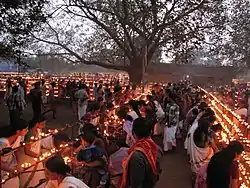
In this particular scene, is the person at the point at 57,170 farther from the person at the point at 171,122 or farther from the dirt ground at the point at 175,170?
the person at the point at 171,122

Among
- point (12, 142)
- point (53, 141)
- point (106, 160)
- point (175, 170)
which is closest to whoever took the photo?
point (106, 160)

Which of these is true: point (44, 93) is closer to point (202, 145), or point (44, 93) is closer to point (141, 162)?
point (202, 145)

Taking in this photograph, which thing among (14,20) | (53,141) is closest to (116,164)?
(53,141)

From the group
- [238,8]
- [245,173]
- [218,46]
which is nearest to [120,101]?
[245,173]

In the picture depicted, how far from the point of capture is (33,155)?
6.39m

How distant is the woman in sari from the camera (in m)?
6.00

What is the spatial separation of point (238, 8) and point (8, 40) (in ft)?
76.1

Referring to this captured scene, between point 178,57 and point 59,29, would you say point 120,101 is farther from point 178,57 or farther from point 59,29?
point 59,29

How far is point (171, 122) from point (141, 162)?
7460 millimetres

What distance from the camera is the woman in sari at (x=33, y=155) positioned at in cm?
600

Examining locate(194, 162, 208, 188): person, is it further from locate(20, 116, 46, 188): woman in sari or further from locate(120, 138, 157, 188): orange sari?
locate(20, 116, 46, 188): woman in sari

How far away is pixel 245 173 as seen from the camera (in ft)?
23.8

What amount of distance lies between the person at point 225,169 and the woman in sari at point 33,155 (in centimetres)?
234

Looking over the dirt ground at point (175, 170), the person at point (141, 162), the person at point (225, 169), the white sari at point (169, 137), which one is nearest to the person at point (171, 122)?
the white sari at point (169, 137)
